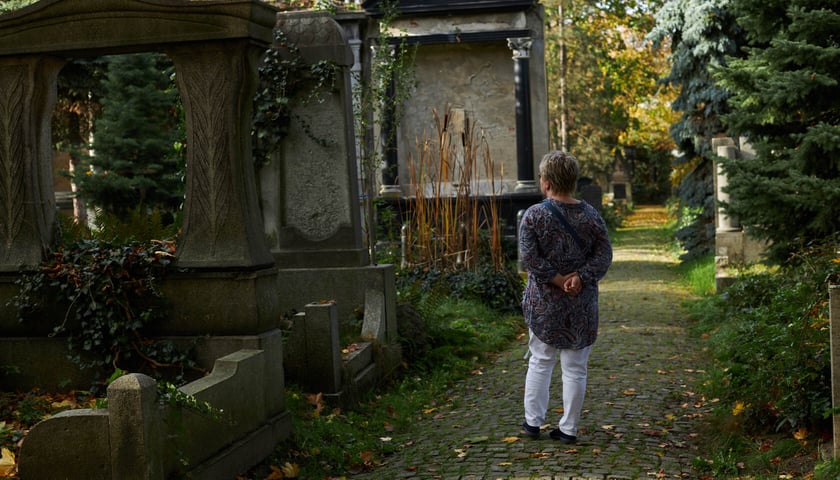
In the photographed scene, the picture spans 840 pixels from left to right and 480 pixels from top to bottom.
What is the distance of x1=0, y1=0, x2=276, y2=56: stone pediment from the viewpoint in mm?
5410

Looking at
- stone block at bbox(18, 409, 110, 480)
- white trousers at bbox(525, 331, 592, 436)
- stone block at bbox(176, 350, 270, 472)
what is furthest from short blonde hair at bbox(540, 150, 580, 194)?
stone block at bbox(18, 409, 110, 480)

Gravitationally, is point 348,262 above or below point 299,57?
below

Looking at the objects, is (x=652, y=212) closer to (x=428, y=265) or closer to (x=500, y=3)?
(x=500, y=3)

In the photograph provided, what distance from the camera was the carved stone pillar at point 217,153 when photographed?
554 centimetres

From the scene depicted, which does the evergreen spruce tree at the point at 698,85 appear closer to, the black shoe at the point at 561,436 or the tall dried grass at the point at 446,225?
the tall dried grass at the point at 446,225

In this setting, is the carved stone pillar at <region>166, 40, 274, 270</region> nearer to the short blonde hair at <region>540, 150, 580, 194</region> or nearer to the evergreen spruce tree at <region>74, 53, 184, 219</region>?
the short blonde hair at <region>540, 150, 580, 194</region>

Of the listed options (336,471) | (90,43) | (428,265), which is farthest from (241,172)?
(428,265)

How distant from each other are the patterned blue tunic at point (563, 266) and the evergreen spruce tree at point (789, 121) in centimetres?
405

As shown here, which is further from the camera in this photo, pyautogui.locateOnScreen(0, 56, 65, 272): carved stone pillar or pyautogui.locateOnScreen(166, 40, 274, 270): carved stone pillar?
pyautogui.locateOnScreen(0, 56, 65, 272): carved stone pillar

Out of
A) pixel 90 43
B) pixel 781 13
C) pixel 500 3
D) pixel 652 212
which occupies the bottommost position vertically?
pixel 652 212

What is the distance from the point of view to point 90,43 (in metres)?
5.70

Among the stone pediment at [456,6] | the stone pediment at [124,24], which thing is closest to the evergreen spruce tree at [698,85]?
the stone pediment at [456,6]

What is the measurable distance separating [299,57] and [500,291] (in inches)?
207

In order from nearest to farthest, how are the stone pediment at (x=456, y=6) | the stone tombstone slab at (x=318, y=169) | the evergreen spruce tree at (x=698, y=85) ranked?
1. the stone tombstone slab at (x=318, y=169)
2. the evergreen spruce tree at (x=698, y=85)
3. the stone pediment at (x=456, y=6)
